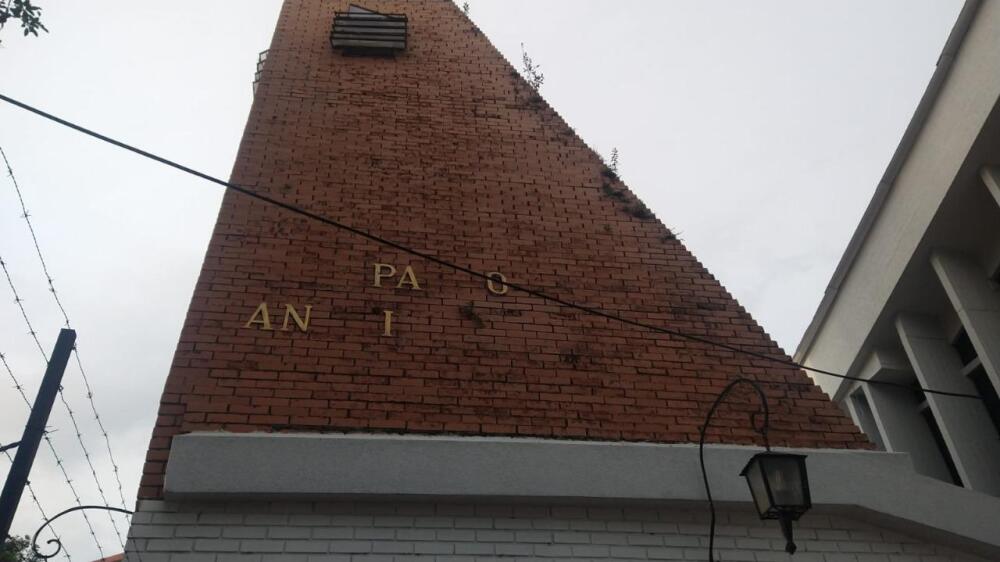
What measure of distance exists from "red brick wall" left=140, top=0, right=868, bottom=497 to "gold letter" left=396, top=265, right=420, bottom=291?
0.18ft

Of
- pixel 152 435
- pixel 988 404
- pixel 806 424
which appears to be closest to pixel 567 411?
pixel 806 424

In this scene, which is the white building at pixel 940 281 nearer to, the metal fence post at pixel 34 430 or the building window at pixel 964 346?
the building window at pixel 964 346

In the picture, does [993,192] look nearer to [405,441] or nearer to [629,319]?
[629,319]

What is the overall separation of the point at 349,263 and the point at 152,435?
196 cm

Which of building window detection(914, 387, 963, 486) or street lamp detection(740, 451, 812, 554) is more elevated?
building window detection(914, 387, 963, 486)

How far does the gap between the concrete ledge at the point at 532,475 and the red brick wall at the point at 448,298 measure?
256mm

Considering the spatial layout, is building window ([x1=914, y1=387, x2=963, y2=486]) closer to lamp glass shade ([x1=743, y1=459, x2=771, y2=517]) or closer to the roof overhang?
the roof overhang

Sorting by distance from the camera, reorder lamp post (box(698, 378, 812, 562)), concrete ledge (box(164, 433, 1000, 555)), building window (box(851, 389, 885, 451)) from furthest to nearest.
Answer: building window (box(851, 389, 885, 451)) < concrete ledge (box(164, 433, 1000, 555)) < lamp post (box(698, 378, 812, 562))

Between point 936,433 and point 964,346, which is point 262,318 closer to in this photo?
point 964,346

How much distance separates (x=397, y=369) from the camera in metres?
5.63

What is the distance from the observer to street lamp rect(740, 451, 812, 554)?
439cm

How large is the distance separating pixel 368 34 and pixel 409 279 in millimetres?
4301

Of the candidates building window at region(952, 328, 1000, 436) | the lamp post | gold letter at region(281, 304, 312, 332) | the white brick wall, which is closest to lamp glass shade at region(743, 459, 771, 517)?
the lamp post

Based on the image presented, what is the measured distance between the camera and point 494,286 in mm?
6414
